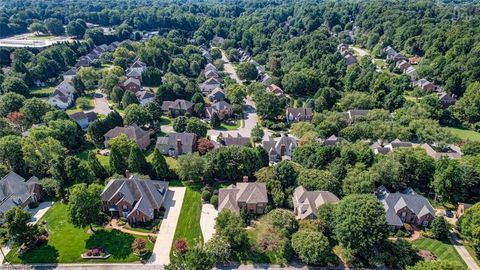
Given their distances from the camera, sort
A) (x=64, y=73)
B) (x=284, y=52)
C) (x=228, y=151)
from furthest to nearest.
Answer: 1. (x=284, y=52)
2. (x=64, y=73)
3. (x=228, y=151)

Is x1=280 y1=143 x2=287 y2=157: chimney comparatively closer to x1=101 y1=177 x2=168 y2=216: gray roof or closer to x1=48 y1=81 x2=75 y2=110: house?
x1=101 y1=177 x2=168 y2=216: gray roof

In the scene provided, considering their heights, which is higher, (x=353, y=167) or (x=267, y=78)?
(x=353, y=167)

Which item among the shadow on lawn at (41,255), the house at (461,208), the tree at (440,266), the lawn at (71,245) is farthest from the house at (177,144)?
the house at (461,208)

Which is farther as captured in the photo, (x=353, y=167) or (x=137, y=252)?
(x=353, y=167)

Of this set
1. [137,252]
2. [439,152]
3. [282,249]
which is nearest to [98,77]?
[137,252]

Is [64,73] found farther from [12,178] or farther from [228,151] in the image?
[228,151]
